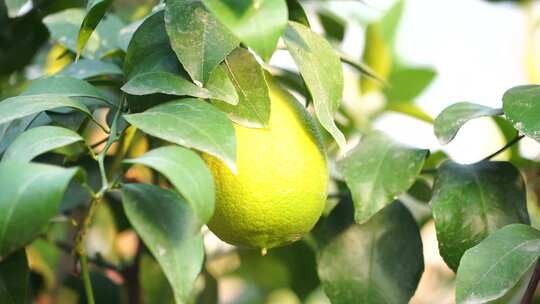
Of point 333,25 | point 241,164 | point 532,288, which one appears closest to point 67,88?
point 241,164

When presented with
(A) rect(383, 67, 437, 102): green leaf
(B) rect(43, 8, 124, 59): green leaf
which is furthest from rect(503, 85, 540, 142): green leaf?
(A) rect(383, 67, 437, 102): green leaf

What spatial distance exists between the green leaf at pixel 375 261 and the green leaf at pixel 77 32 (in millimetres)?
333

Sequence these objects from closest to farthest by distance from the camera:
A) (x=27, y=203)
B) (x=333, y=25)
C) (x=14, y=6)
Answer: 1. (x=27, y=203)
2. (x=14, y=6)
3. (x=333, y=25)

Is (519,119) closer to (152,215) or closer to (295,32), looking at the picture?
(295,32)

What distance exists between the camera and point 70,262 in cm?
119

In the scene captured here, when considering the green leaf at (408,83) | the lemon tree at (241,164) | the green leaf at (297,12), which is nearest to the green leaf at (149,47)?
the lemon tree at (241,164)

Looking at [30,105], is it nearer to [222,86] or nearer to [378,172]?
[222,86]

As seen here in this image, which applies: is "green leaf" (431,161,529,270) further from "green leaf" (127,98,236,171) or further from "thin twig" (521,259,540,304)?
"green leaf" (127,98,236,171)

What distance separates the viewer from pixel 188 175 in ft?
1.55

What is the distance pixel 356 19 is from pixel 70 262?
60cm

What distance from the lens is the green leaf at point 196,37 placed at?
0.58 meters

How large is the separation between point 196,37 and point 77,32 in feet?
1.03

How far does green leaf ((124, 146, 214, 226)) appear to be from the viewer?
458 millimetres

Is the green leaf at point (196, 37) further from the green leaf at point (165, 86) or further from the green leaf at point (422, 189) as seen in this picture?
the green leaf at point (422, 189)
